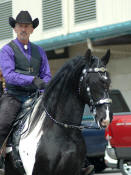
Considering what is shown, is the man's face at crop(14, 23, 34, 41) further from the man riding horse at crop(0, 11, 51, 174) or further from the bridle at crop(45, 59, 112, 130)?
the bridle at crop(45, 59, 112, 130)

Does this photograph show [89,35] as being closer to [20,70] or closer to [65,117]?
[20,70]

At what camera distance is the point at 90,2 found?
1923 cm

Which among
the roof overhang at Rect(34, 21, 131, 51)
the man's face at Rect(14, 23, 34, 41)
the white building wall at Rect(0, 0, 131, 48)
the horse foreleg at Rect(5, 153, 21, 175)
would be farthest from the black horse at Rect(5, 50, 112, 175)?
the white building wall at Rect(0, 0, 131, 48)

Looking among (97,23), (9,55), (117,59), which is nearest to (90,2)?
(97,23)

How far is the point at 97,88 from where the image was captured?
610 centimetres

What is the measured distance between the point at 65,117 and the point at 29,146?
0.55 m

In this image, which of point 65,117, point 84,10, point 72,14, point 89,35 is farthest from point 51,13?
point 65,117

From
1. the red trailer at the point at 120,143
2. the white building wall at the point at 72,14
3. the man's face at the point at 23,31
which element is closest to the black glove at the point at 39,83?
the man's face at the point at 23,31

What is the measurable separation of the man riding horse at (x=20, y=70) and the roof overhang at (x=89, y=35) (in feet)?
31.4

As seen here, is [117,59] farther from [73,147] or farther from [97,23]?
[73,147]

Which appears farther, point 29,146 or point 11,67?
point 11,67

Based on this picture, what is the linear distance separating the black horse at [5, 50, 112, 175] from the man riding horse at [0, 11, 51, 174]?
32 cm

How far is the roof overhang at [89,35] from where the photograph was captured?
16.6 meters

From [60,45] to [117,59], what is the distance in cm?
232
